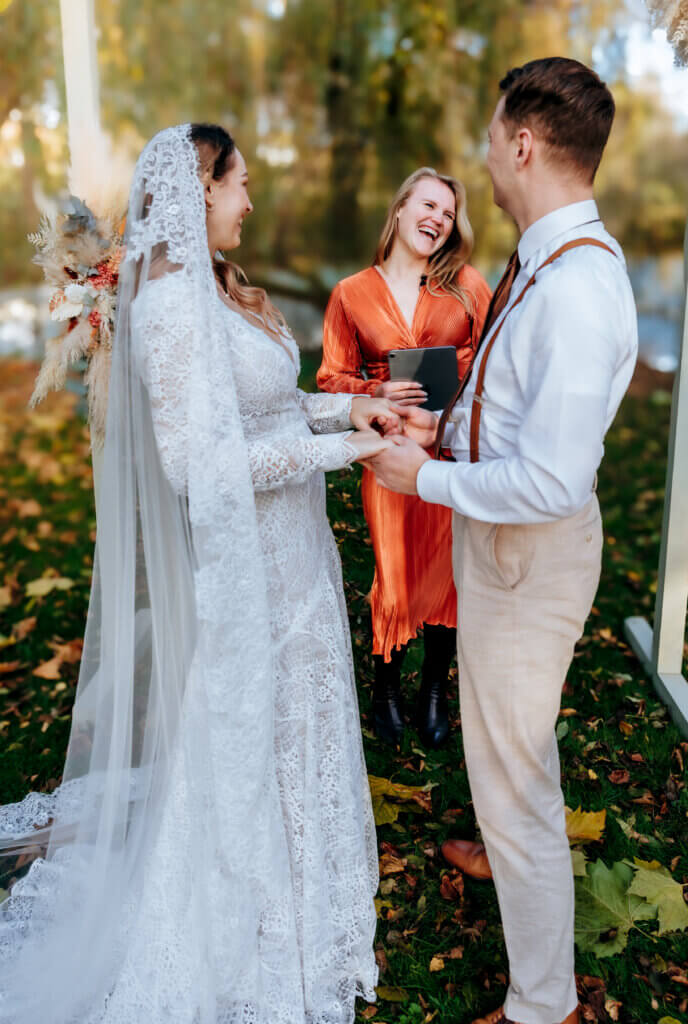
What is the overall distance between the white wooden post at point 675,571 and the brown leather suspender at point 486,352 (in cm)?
195

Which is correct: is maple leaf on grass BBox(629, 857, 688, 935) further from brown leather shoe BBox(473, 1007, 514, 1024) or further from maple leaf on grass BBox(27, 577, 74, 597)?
maple leaf on grass BBox(27, 577, 74, 597)

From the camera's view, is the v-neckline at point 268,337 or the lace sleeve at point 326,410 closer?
the v-neckline at point 268,337

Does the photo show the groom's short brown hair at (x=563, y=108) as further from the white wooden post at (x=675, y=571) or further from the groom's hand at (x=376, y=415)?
the white wooden post at (x=675, y=571)

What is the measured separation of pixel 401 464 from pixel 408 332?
1158 millimetres

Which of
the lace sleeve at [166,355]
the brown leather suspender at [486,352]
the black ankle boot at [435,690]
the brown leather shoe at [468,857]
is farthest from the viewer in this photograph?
the black ankle boot at [435,690]

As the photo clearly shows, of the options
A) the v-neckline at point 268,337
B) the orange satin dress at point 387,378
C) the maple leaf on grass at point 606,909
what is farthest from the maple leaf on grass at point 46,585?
the maple leaf on grass at point 606,909

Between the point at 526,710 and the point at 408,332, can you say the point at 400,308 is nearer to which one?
the point at 408,332

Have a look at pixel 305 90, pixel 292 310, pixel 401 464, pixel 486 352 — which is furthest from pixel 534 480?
pixel 305 90

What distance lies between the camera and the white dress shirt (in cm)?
162

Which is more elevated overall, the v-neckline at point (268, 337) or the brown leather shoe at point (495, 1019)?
the v-neckline at point (268, 337)

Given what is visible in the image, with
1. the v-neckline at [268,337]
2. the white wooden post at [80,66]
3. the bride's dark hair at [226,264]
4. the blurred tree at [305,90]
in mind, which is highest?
the blurred tree at [305,90]

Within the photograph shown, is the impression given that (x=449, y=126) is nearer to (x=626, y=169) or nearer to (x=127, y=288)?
(x=626, y=169)

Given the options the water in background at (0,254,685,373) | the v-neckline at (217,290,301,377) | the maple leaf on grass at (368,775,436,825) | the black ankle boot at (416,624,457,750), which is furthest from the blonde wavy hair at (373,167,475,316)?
the water in background at (0,254,685,373)

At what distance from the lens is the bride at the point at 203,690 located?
6.24 ft
